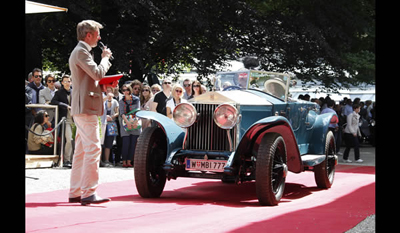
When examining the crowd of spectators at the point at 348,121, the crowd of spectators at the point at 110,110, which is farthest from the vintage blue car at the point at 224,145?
the crowd of spectators at the point at 348,121

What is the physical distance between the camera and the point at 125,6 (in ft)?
62.0

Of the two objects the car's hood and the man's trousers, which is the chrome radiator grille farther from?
the man's trousers

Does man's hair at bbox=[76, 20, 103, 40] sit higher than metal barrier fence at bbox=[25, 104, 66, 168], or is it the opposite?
man's hair at bbox=[76, 20, 103, 40]

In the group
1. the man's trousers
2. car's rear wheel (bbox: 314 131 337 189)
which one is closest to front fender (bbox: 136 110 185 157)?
the man's trousers

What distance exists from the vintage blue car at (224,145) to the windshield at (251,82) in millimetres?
365

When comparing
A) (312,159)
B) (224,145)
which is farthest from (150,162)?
(312,159)

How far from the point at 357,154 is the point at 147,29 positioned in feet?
27.0

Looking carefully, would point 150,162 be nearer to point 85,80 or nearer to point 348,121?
point 85,80

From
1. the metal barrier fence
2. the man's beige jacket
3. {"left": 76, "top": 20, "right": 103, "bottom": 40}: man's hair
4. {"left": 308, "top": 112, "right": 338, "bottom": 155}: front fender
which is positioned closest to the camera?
the man's beige jacket

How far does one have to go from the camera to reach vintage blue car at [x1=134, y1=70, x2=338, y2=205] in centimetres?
796

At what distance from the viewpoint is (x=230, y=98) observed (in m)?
8.60

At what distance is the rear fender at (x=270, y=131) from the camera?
8.02m

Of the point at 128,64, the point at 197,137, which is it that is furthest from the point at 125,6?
the point at 197,137

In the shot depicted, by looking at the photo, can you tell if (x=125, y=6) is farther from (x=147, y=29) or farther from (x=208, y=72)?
(x=208, y=72)
